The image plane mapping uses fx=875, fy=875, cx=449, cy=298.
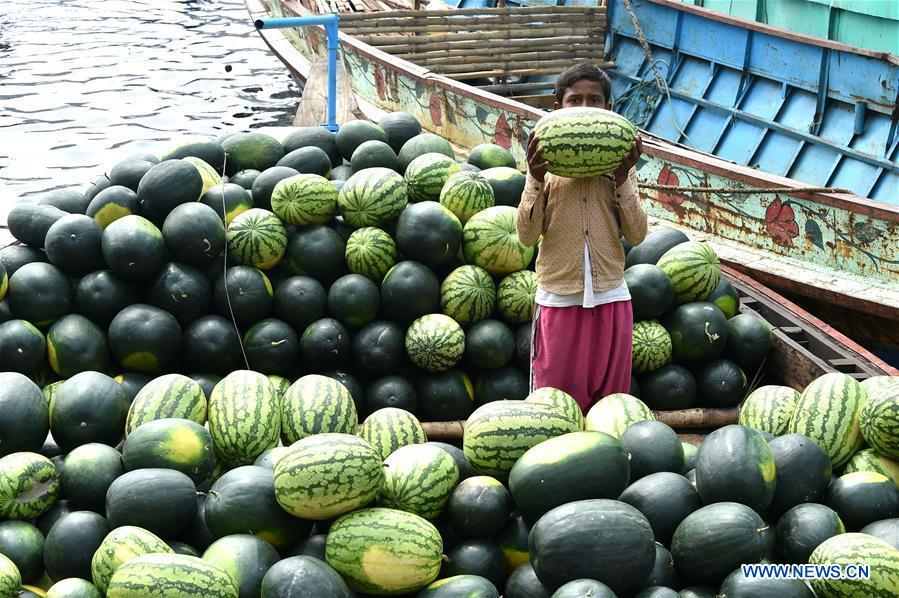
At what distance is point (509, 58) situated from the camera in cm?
1047

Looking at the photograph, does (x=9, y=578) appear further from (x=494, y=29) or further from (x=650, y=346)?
(x=494, y=29)

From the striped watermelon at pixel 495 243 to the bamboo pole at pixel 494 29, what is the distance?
20.1 ft

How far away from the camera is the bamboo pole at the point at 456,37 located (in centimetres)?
1016

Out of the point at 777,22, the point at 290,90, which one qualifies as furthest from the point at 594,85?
the point at 290,90

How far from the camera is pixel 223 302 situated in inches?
181

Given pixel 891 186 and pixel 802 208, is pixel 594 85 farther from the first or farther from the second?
pixel 891 186

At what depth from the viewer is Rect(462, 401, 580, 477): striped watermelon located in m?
2.67

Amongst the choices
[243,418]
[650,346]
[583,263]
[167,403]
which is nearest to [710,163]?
[650,346]

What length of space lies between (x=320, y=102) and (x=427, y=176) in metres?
3.64

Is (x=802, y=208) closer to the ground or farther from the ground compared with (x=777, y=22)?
closer to the ground

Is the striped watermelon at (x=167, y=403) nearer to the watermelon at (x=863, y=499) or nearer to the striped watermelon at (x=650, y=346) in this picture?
the watermelon at (x=863, y=499)

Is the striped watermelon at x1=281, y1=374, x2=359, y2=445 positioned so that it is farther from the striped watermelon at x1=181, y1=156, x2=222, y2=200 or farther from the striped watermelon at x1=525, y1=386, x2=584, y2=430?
the striped watermelon at x1=181, y1=156, x2=222, y2=200

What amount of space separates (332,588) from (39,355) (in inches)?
106

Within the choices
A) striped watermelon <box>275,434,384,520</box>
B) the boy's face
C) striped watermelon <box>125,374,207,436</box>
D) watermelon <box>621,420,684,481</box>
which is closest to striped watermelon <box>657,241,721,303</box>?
the boy's face
